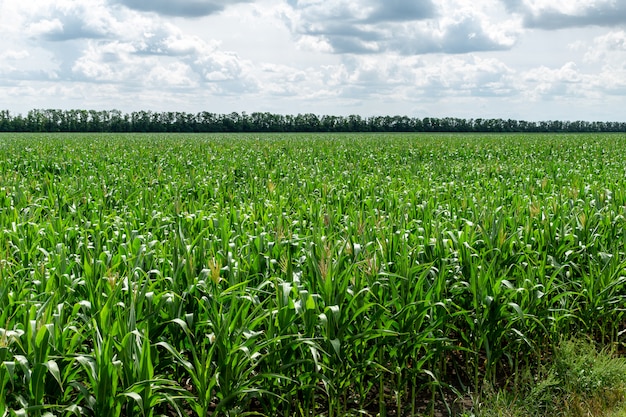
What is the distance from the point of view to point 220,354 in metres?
3.60

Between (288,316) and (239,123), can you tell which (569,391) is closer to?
(288,316)

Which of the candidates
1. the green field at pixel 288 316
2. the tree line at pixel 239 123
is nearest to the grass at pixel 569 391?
the green field at pixel 288 316

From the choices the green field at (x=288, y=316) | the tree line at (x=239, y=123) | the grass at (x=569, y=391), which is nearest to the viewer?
the green field at (x=288, y=316)

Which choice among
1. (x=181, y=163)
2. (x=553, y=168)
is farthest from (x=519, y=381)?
(x=181, y=163)

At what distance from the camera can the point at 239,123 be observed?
122 m

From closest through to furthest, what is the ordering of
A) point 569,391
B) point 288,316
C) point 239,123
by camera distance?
point 288,316, point 569,391, point 239,123

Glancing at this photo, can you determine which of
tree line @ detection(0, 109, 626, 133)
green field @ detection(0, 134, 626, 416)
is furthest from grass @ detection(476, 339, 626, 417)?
tree line @ detection(0, 109, 626, 133)

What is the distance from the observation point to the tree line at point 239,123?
118188 mm

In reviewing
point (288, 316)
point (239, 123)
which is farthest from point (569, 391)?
point (239, 123)

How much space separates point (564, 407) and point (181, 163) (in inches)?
625

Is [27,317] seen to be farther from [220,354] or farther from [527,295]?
[527,295]

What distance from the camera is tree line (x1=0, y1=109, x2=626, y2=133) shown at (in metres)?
118

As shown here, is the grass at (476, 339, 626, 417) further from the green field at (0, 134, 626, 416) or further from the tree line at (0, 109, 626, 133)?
the tree line at (0, 109, 626, 133)

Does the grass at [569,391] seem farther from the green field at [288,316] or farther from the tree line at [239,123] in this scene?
the tree line at [239,123]
